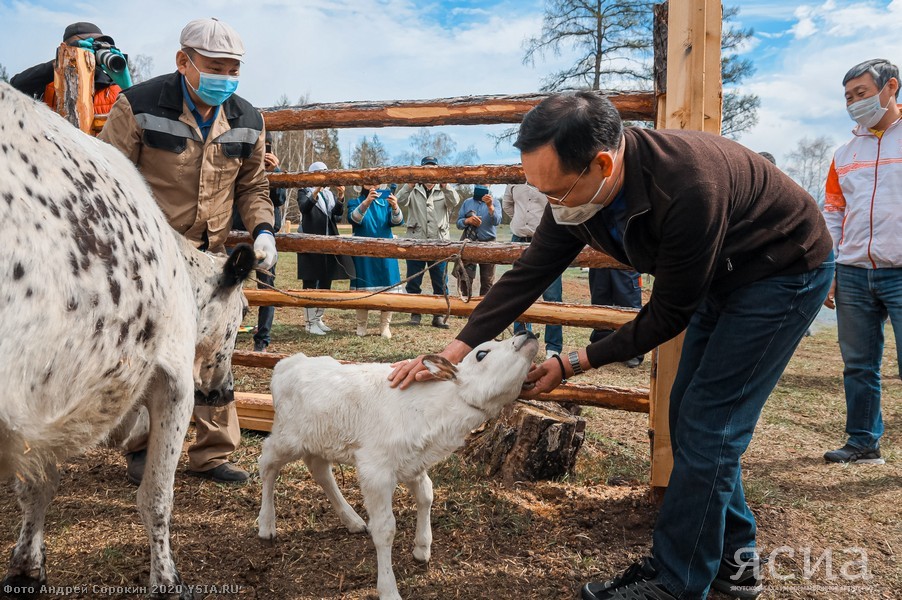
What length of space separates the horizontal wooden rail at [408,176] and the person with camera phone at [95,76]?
57.3 inches

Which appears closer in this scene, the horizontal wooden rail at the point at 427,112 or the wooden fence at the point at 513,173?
the wooden fence at the point at 513,173

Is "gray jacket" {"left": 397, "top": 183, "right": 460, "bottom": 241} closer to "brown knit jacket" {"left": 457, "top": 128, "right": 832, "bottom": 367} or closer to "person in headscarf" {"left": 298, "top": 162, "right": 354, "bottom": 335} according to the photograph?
"person in headscarf" {"left": 298, "top": 162, "right": 354, "bottom": 335}

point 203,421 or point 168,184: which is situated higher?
point 168,184

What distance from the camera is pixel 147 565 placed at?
10.6ft

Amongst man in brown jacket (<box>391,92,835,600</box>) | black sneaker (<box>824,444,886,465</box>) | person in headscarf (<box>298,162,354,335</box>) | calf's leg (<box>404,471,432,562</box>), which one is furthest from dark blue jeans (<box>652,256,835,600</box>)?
person in headscarf (<box>298,162,354,335</box>)

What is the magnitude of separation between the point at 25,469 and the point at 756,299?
283cm

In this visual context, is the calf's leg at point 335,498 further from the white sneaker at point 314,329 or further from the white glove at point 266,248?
the white sneaker at point 314,329

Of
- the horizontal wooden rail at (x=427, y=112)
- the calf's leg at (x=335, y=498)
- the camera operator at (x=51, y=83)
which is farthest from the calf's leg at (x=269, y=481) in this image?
the camera operator at (x=51, y=83)

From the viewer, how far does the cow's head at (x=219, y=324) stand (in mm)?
3426

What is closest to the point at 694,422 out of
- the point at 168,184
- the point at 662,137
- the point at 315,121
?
the point at 662,137

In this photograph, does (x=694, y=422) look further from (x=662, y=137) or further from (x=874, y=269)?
(x=874, y=269)

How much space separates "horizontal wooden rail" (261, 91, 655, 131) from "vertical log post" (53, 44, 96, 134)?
137 cm

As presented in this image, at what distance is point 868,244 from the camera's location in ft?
15.8

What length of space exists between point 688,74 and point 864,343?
277cm
